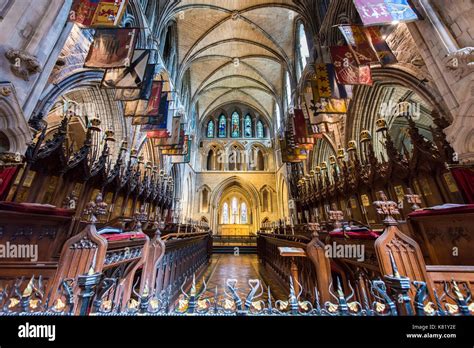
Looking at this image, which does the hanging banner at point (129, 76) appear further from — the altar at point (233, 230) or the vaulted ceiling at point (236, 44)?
the altar at point (233, 230)

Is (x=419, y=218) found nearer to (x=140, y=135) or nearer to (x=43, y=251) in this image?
(x=43, y=251)

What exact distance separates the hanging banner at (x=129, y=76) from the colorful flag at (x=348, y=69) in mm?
5502

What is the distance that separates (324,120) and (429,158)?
3.06 m

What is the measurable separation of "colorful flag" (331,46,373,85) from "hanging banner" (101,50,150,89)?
217 inches

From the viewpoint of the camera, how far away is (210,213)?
1842 centimetres

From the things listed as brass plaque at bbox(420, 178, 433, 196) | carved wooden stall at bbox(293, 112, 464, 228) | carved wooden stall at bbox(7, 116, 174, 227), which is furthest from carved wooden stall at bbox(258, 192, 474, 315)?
brass plaque at bbox(420, 178, 433, 196)

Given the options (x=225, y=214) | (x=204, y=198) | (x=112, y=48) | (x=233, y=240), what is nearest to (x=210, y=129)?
(x=204, y=198)

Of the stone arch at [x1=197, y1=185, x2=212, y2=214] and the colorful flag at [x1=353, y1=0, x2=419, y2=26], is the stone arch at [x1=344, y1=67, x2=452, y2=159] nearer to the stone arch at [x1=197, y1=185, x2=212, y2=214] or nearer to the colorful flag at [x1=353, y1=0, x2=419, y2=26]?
the colorful flag at [x1=353, y1=0, x2=419, y2=26]

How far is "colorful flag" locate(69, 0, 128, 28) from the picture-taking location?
4609mm

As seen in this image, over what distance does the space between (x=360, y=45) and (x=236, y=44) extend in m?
13.4

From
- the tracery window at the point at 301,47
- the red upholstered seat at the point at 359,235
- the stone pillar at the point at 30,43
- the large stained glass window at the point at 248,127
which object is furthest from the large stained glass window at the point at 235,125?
the red upholstered seat at the point at 359,235

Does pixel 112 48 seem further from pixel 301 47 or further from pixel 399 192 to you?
pixel 301 47
